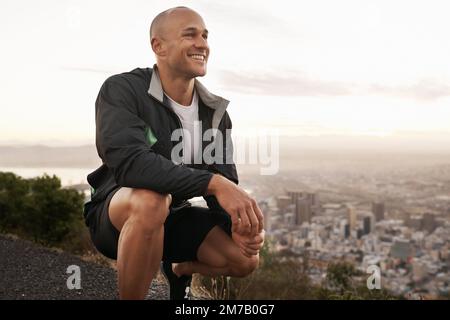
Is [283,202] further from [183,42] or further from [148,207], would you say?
[148,207]

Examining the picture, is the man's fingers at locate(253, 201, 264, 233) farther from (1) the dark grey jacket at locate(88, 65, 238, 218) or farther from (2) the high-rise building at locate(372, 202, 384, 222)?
(2) the high-rise building at locate(372, 202, 384, 222)

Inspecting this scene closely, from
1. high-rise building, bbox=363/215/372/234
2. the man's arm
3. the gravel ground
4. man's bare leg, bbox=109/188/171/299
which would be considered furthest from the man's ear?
high-rise building, bbox=363/215/372/234

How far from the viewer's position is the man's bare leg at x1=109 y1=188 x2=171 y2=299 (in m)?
2.52

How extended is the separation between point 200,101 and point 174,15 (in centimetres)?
51

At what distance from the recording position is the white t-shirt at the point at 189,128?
2.93 metres

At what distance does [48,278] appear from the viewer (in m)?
4.66

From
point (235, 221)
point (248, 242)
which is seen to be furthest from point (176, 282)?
point (235, 221)

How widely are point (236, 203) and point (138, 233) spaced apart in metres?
0.48

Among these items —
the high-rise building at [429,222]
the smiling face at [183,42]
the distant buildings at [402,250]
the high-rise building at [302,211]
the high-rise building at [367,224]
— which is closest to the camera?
the smiling face at [183,42]

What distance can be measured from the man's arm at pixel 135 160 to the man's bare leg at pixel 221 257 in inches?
22.7

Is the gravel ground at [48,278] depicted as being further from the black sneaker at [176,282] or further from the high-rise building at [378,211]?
the high-rise building at [378,211]

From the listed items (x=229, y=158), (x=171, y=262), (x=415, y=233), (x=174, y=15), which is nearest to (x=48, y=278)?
(x=171, y=262)

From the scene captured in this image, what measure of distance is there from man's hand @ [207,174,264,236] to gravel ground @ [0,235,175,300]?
7.04 ft

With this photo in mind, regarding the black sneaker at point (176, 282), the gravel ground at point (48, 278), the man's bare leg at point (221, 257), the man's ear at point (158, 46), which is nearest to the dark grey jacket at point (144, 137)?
the man's ear at point (158, 46)
